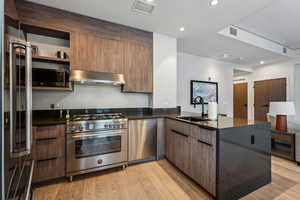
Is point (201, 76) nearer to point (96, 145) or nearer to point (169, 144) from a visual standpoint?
point (169, 144)

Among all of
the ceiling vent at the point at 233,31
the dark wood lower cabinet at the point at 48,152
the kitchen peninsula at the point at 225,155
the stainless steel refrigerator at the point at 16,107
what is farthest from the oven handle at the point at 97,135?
the ceiling vent at the point at 233,31

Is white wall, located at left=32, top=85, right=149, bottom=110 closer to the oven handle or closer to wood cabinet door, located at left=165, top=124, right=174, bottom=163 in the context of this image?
the oven handle

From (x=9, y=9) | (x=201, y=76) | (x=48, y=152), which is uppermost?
(x=201, y=76)

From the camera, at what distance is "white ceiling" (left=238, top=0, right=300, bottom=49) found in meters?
2.40

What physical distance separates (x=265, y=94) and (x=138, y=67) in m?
5.42

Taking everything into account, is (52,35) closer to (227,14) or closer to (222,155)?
(227,14)

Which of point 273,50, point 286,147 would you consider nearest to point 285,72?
point 273,50

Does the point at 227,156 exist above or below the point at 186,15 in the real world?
below

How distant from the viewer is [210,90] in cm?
475

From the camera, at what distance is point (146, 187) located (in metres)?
1.90

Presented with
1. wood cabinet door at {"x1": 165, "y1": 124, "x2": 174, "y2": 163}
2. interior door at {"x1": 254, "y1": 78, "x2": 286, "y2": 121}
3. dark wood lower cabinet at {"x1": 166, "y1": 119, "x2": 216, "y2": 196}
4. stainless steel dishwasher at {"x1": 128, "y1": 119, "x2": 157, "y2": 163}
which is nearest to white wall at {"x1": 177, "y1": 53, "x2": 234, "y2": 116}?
interior door at {"x1": 254, "y1": 78, "x2": 286, "y2": 121}

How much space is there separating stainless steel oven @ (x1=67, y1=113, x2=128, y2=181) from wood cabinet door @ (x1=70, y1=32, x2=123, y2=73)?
103 cm

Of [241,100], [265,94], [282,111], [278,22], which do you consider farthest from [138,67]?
[241,100]

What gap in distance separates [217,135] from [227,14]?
6.83 feet
